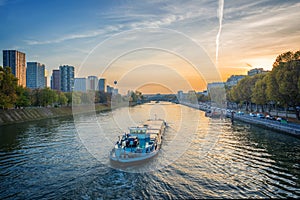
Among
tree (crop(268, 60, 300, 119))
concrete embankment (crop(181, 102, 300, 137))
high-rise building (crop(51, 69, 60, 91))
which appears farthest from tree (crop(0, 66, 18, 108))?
high-rise building (crop(51, 69, 60, 91))

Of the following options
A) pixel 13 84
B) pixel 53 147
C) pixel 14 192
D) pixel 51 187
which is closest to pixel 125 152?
pixel 51 187

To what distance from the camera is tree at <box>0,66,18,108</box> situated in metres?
42.9

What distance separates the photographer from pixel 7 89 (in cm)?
4447

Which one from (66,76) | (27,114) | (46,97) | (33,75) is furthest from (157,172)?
(33,75)

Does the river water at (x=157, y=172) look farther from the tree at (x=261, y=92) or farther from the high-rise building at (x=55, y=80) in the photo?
the high-rise building at (x=55, y=80)

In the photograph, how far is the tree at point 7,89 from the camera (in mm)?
42938

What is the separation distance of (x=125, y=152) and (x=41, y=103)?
164 ft

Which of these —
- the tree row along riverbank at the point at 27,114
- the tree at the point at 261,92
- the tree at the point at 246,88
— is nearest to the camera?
the tree row along riverbank at the point at 27,114

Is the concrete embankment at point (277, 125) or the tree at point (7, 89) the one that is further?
the tree at point (7, 89)

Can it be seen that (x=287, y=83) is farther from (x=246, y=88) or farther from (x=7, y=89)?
(x=7, y=89)

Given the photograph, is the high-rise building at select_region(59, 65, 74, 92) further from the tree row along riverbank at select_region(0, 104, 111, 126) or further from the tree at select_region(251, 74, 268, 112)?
the tree at select_region(251, 74, 268, 112)

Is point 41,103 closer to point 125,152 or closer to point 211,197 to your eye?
point 125,152

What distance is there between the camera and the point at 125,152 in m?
16.2

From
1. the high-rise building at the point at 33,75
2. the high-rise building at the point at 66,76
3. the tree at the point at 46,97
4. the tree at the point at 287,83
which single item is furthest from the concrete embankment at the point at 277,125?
the high-rise building at the point at 33,75
